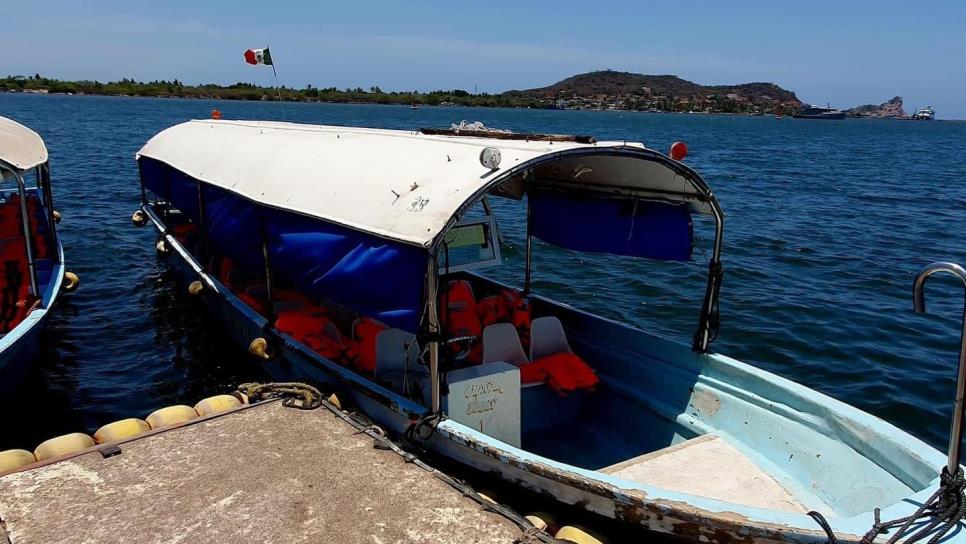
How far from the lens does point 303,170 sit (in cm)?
791

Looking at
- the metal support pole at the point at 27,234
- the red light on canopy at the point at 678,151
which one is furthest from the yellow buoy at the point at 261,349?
the red light on canopy at the point at 678,151

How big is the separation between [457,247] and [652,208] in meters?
2.16

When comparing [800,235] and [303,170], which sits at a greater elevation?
[303,170]

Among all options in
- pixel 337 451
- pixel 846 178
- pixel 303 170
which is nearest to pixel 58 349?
pixel 303 170

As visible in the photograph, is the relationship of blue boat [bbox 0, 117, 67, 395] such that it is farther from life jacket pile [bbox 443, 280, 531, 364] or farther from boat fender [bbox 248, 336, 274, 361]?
life jacket pile [bbox 443, 280, 531, 364]

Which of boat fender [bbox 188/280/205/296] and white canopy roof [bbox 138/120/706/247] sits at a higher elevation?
white canopy roof [bbox 138/120/706/247]

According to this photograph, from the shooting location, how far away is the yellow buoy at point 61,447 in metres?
6.17

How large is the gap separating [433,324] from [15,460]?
3812mm

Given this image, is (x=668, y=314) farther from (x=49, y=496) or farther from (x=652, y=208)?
(x=49, y=496)

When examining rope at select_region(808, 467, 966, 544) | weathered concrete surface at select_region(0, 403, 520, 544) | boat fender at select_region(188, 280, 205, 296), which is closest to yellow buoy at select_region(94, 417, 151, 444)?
weathered concrete surface at select_region(0, 403, 520, 544)

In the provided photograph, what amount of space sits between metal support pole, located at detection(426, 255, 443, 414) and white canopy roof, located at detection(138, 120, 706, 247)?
1.07 feet

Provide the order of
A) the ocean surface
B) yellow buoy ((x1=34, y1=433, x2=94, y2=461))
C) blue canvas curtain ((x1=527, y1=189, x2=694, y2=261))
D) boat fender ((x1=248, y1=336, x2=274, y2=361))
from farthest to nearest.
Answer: the ocean surface
boat fender ((x1=248, y1=336, x2=274, y2=361))
blue canvas curtain ((x1=527, y1=189, x2=694, y2=261))
yellow buoy ((x1=34, y1=433, x2=94, y2=461))

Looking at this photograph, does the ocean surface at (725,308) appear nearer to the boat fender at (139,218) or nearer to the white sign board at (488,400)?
the boat fender at (139,218)

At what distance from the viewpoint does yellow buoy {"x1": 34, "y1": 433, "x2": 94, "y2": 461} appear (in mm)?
6168
